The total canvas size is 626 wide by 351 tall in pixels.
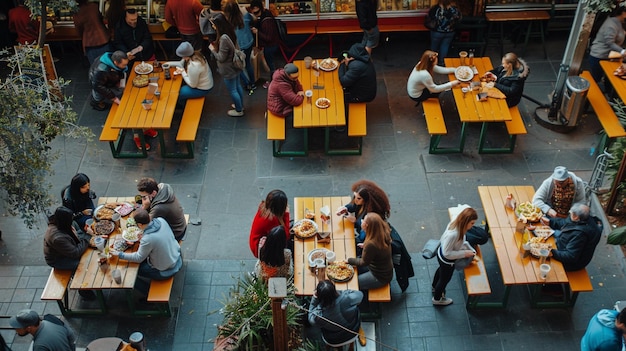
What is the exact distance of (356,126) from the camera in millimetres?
10789

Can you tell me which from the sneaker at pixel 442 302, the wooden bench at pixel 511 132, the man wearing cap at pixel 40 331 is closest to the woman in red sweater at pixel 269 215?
the sneaker at pixel 442 302

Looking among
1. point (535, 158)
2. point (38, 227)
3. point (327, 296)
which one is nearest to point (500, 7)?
point (535, 158)

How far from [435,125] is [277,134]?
253 cm

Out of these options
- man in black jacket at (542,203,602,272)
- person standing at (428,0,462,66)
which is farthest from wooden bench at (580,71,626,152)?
man in black jacket at (542,203,602,272)

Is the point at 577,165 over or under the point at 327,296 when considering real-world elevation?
under

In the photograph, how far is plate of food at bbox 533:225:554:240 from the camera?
333 inches

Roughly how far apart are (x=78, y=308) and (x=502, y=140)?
23.1 feet

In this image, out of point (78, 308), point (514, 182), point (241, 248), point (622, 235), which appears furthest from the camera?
point (514, 182)

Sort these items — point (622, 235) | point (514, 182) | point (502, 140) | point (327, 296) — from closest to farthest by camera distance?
point (327, 296), point (622, 235), point (514, 182), point (502, 140)

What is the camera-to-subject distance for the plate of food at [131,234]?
8469mm

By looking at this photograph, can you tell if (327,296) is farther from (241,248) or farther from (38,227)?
(38,227)

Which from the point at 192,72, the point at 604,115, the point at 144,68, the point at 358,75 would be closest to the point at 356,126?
the point at 358,75

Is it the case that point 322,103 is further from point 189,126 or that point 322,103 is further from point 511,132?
point 511,132

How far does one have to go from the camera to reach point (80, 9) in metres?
11.8
